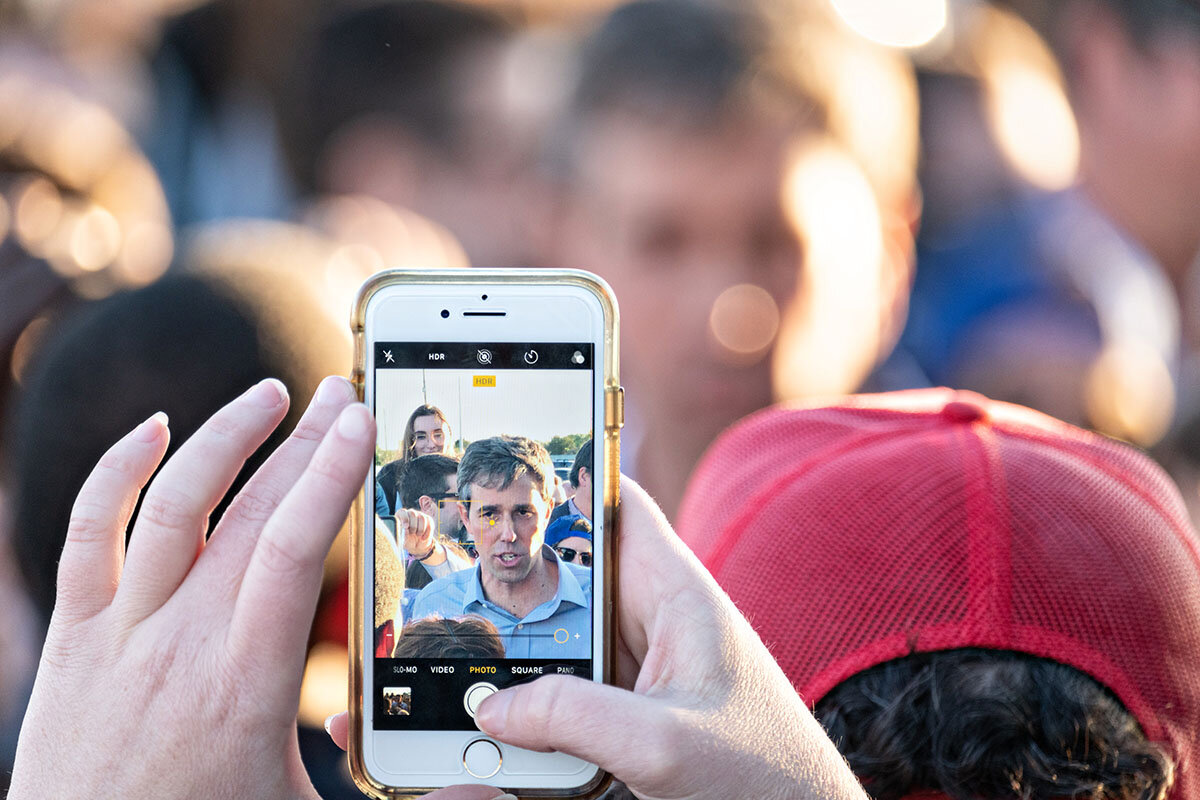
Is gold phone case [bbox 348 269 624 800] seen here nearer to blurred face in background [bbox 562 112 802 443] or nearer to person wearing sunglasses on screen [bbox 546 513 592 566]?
person wearing sunglasses on screen [bbox 546 513 592 566]

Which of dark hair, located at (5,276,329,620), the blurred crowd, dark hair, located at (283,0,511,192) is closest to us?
dark hair, located at (5,276,329,620)

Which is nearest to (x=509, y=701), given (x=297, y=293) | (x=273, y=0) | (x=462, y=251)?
(x=297, y=293)

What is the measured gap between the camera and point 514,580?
2.94 ft

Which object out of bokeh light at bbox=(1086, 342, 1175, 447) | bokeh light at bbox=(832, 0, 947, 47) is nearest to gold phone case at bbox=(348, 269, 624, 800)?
bokeh light at bbox=(1086, 342, 1175, 447)

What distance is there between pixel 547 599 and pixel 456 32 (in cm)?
237

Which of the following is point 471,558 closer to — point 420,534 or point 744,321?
point 420,534

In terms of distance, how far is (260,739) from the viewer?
71cm

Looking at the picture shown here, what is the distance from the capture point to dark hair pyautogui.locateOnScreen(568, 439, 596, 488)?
916mm

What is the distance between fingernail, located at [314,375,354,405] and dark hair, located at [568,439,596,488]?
0.67 ft

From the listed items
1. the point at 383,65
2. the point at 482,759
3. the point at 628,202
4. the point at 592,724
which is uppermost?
the point at 383,65

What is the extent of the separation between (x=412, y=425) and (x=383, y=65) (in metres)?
2.26

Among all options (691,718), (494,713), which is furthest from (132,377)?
(691,718)

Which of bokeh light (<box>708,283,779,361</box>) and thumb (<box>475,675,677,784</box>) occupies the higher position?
bokeh light (<box>708,283,779,361</box>)

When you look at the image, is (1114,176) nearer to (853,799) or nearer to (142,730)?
(853,799)
